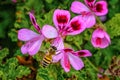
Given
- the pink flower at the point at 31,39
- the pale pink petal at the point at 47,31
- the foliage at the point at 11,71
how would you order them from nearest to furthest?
the pale pink petal at the point at 47,31, the pink flower at the point at 31,39, the foliage at the point at 11,71

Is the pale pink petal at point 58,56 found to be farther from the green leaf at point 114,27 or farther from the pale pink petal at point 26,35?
the green leaf at point 114,27

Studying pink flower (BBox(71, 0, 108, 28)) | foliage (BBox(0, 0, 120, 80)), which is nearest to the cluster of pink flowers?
pink flower (BBox(71, 0, 108, 28))

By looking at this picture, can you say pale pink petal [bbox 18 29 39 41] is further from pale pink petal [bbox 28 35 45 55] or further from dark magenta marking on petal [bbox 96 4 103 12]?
dark magenta marking on petal [bbox 96 4 103 12]

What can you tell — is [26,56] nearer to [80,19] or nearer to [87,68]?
[87,68]

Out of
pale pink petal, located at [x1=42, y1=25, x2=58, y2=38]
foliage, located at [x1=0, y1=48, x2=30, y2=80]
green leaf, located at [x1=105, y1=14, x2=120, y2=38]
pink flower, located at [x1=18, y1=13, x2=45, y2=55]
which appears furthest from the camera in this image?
green leaf, located at [x1=105, y1=14, x2=120, y2=38]

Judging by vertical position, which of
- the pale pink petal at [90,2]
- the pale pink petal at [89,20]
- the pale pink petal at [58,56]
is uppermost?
the pale pink petal at [90,2]

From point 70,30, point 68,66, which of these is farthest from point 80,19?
point 68,66

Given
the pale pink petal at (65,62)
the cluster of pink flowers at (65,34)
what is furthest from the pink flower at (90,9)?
the pale pink petal at (65,62)
